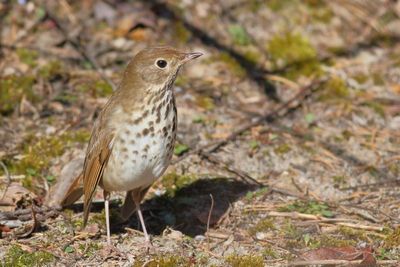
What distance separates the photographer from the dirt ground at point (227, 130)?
5172mm

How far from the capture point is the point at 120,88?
201 inches

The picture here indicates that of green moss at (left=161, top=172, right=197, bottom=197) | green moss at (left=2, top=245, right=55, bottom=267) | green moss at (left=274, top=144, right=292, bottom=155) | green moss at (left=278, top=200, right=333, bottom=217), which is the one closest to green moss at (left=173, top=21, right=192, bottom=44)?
green moss at (left=274, top=144, right=292, bottom=155)

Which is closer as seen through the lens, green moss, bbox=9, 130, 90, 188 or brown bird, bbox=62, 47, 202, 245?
brown bird, bbox=62, 47, 202, 245

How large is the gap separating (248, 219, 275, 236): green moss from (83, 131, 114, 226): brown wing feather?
1191 mm

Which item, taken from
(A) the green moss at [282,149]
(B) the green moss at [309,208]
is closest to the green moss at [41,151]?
(A) the green moss at [282,149]

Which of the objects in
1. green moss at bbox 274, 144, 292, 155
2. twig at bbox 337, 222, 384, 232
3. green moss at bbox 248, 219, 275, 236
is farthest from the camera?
green moss at bbox 274, 144, 292, 155

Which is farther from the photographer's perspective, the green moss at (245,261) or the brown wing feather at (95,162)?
the brown wing feather at (95,162)

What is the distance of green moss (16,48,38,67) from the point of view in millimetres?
7328

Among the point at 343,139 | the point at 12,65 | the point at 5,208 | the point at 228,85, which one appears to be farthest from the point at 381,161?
the point at 12,65

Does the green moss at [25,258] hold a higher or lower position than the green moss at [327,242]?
higher

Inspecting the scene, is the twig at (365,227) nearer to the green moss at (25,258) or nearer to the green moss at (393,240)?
the green moss at (393,240)

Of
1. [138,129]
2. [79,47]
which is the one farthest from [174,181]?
[79,47]

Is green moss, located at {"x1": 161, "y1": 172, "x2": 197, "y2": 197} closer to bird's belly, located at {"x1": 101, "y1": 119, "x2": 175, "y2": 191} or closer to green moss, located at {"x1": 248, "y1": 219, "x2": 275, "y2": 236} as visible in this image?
green moss, located at {"x1": 248, "y1": 219, "x2": 275, "y2": 236}

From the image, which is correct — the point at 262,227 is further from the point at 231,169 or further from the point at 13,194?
the point at 13,194
